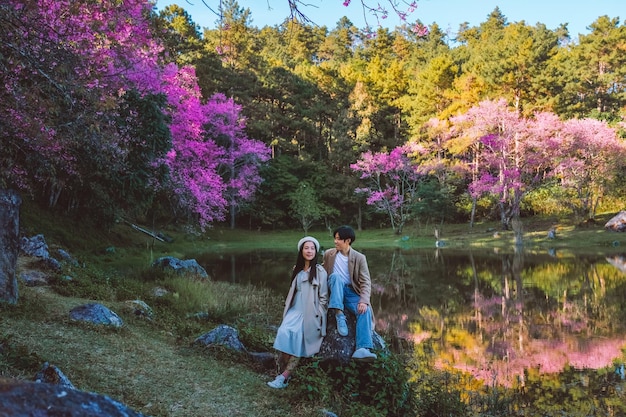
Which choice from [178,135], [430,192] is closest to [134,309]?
[178,135]

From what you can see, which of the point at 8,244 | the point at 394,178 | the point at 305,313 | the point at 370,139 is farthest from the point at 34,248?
the point at 370,139

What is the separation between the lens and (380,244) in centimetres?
2927

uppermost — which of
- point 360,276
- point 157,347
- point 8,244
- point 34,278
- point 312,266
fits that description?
point 8,244

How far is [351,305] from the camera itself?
17.4ft

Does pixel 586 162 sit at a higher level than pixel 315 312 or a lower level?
higher

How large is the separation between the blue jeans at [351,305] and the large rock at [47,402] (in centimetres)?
362

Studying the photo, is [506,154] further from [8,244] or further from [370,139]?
[8,244]

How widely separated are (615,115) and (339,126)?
2167cm

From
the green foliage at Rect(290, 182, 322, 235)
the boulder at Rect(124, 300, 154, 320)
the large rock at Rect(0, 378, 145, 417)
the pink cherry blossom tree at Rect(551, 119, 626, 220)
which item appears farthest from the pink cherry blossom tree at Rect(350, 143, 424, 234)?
the large rock at Rect(0, 378, 145, 417)

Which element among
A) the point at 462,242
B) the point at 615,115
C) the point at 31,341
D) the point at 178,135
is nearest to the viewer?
the point at 31,341

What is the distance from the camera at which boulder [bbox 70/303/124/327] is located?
6.61 m

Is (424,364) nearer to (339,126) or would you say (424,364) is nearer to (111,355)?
(111,355)

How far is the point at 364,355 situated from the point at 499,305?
833cm

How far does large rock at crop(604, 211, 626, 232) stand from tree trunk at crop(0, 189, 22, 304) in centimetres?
2824
